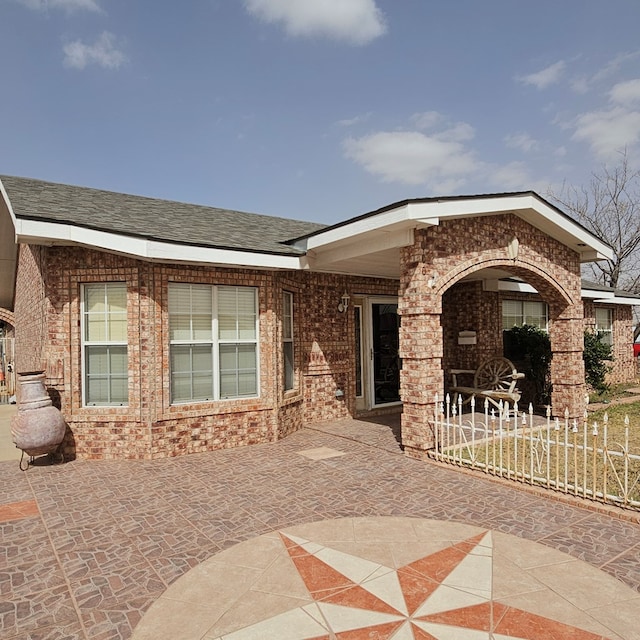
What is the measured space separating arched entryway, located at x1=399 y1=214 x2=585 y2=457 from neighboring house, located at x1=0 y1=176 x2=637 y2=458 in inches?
1.0

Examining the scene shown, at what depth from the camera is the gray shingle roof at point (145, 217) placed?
6.80 m

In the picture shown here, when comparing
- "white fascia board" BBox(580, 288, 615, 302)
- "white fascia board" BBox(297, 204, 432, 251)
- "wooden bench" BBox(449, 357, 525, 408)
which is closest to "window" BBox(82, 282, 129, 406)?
"white fascia board" BBox(297, 204, 432, 251)

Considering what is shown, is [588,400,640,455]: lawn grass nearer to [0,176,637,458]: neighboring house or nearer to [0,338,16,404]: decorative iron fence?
[0,176,637,458]: neighboring house

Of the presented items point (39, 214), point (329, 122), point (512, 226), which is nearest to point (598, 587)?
point (512, 226)

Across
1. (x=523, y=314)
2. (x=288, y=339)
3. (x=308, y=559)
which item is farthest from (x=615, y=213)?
(x=308, y=559)

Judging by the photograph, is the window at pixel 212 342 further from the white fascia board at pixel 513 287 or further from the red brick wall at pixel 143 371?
the white fascia board at pixel 513 287

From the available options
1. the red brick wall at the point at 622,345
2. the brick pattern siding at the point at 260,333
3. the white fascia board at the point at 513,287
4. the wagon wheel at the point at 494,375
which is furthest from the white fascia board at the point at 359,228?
the red brick wall at the point at 622,345

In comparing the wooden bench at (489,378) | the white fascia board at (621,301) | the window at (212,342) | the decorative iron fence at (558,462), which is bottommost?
the decorative iron fence at (558,462)

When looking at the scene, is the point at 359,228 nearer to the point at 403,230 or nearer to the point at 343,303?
the point at 403,230

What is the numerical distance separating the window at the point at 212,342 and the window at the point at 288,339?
90 cm

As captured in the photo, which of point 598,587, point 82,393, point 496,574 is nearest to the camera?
point 598,587

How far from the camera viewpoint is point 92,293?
7.12 metres

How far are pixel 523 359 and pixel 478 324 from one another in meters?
1.89

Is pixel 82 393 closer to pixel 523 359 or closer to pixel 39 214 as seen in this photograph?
pixel 39 214
